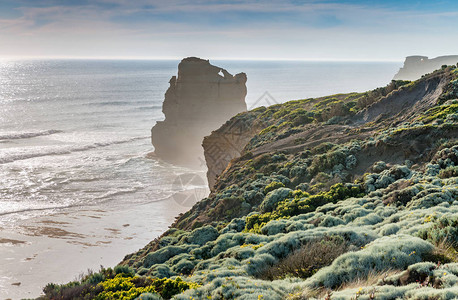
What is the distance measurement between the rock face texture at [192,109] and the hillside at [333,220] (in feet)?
111

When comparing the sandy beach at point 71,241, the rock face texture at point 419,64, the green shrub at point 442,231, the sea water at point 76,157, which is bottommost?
the sandy beach at point 71,241

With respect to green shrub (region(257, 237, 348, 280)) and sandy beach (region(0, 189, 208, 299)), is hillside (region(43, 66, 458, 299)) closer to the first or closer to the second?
green shrub (region(257, 237, 348, 280))

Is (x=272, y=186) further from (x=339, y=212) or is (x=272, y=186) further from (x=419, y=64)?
(x=419, y=64)

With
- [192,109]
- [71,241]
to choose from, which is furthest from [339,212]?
[192,109]

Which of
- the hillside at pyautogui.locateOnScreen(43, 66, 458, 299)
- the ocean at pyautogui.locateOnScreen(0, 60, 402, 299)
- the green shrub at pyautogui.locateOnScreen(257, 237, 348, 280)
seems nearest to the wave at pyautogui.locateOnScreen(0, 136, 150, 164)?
the ocean at pyautogui.locateOnScreen(0, 60, 402, 299)

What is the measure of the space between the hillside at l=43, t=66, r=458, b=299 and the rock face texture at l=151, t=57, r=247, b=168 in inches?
1334

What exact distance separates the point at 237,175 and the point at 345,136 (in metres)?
7.04

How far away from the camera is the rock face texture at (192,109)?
194 ft

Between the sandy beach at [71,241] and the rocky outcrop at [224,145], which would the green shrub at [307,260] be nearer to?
the sandy beach at [71,241]

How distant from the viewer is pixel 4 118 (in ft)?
275

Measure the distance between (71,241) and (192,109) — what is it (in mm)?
36664

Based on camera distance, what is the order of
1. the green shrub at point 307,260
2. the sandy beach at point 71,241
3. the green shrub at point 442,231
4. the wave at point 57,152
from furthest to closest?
1. the wave at point 57,152
2. the sandy beach at point 71,241
3. the green shrub at point 307,260
4. the green shrub at point 442,231

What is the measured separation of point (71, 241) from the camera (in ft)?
90.6

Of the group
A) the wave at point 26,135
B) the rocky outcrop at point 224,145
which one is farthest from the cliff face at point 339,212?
the wave at point 26,135
